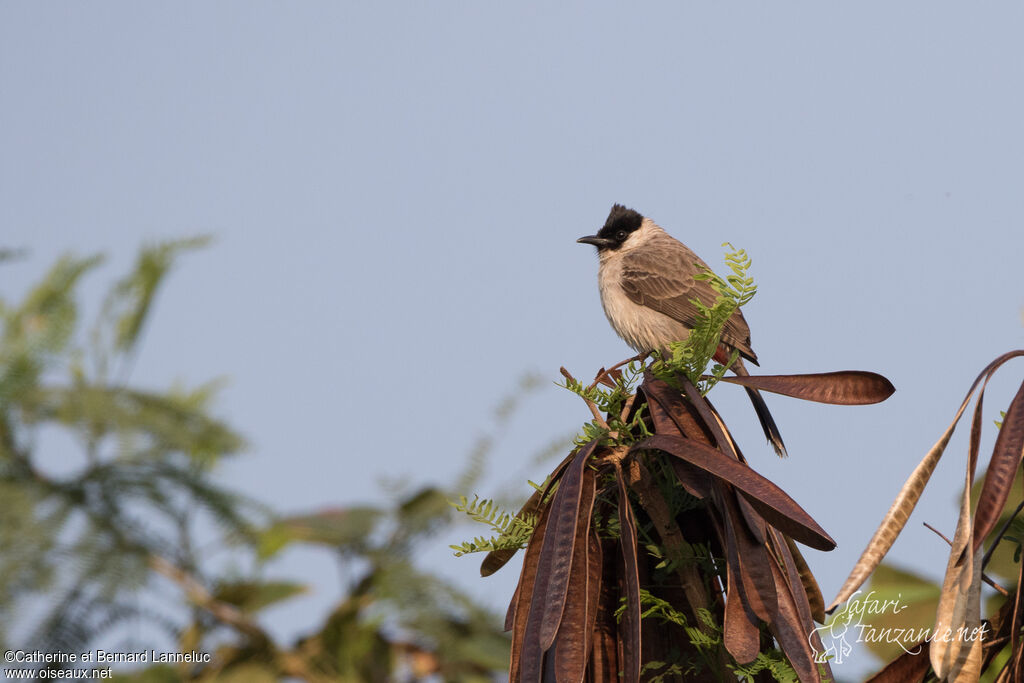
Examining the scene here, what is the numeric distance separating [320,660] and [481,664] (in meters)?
0.72

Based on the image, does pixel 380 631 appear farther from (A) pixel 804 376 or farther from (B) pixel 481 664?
(A) pixel 804 376

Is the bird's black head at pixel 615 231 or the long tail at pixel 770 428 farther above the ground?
the bird's black head at pixel 615 231

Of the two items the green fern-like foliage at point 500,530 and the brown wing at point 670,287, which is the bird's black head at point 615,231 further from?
the green fern-like foliage at point 500,530

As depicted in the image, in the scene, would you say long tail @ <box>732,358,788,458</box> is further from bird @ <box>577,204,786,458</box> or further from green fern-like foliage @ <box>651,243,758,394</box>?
green fern-like foliage @ <box>651,243,758,394</box>

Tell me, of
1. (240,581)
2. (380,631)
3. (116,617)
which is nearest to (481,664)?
(380,631)

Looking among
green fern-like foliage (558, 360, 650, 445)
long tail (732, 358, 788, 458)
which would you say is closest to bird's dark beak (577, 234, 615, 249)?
long tail (732, 358, 788, 458)

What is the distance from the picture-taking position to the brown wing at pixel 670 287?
245 inches

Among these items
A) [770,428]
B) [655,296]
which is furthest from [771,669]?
[655,296]

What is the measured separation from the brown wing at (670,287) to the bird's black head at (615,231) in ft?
1.33

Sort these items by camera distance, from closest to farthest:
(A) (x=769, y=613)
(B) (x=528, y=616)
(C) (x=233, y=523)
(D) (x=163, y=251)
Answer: (A) (x=769, y=613), (B) (x=528, y=616), (C) (x=233, y=523), (D) (x=163, y=251)

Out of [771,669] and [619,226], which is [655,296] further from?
[771,669]

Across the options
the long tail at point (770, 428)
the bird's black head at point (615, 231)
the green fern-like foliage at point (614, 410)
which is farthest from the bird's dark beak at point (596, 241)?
the green fern-like foliage at point (614, 410)

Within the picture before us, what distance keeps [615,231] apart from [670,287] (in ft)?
3.71

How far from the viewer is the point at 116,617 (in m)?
3.57
